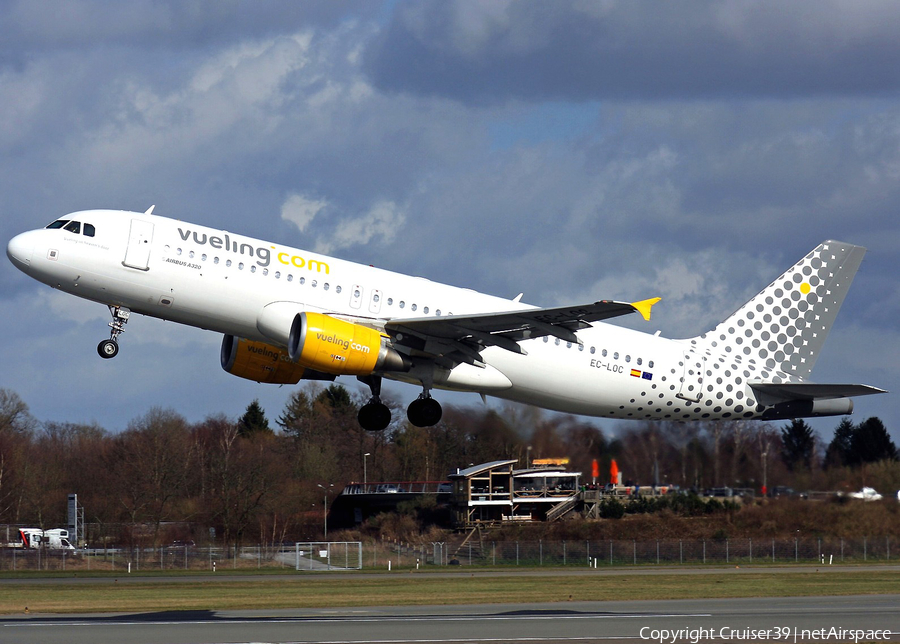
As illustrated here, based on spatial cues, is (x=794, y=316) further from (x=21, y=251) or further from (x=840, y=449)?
(x=21, y=251)

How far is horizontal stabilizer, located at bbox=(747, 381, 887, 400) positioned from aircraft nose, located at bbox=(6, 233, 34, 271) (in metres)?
22.8

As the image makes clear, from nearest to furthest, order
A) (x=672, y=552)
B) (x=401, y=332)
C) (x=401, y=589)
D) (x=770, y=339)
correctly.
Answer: (x=401, y=332)
(x=770, y=339)
(x=401, y=589)
(x=672, y=552)

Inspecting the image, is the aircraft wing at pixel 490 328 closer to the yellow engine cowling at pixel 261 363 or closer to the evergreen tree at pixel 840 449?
the yellow engine cowling at pixel 261 363

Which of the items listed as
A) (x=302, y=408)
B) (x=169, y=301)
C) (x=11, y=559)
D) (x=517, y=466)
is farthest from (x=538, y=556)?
(x=302, y=408)

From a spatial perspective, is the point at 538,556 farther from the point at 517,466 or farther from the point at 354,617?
the point at 354,617

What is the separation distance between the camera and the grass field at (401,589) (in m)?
38.4

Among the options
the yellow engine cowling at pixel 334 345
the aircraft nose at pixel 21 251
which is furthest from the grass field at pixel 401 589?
the aircraft nose at pixel 21 251

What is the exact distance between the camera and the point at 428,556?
61062 mm

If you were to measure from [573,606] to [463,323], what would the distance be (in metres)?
9.67

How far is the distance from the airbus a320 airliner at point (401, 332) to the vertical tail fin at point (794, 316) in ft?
0.25

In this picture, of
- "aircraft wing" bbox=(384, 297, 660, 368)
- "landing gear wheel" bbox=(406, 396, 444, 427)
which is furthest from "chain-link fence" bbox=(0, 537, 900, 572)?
"aircraft wing" bbox=(384, 297, 660, 368)

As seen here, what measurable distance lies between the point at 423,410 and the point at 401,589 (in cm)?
1121

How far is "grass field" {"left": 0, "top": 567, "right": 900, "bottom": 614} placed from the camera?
38.4m

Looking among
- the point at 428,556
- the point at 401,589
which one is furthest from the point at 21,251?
the point at 428,556
